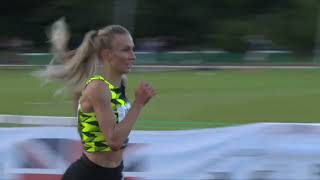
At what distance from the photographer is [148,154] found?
5.89m

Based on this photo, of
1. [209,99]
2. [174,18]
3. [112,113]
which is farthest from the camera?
[174,18]

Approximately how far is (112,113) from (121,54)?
32 centimetres

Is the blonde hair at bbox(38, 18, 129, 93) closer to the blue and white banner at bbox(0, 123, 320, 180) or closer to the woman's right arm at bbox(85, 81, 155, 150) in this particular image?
the woman's right arm at bbox(85, 81, 155, 150)

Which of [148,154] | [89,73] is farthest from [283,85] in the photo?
[89,73]

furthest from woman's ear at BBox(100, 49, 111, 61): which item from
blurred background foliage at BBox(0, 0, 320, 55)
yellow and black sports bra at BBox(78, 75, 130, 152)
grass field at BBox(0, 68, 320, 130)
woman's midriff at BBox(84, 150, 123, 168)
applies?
blurred background foliage at BBox(0, 0, 320, 55)

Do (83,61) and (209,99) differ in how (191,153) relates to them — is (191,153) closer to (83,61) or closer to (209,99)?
(83,61)

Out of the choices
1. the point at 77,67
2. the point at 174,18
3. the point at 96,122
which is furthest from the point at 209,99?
the point at 174,18

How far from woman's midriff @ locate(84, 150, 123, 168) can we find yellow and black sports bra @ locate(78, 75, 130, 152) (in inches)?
1.1

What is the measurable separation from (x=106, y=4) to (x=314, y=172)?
45701mm

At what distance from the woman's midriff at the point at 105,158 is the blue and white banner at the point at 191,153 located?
1.94 meters

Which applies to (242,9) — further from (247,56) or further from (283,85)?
(283,85)

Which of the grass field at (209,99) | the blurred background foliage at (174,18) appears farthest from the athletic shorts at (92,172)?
the blurred background foliage at (174,18)

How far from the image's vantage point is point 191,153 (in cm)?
587

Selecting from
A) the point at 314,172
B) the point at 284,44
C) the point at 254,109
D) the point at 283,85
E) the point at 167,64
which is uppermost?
the point at 284,44
